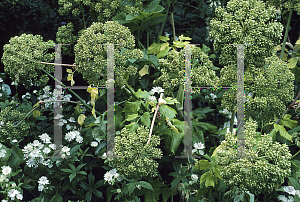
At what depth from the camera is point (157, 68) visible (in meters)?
1.65

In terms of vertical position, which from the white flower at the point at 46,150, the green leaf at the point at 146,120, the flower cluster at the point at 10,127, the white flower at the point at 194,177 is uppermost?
the green leaf at the point at 146,120

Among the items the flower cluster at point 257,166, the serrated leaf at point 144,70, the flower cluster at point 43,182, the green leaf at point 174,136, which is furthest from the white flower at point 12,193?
the flower cluster at point 257,166

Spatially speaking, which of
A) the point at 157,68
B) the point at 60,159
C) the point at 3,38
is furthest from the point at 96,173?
the point at 3,38

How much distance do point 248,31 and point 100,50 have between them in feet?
2.02

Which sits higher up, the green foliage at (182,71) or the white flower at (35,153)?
the green foliage at (182,71)

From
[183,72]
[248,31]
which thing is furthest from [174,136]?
[248,31]

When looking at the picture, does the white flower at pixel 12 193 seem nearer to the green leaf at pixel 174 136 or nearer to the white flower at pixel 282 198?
the green leaf at pixel 174 136

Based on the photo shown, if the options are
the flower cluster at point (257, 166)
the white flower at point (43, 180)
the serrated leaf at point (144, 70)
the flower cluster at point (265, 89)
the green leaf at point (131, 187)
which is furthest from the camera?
the serrated leaf at point (144, 70)

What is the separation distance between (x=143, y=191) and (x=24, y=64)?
883mm

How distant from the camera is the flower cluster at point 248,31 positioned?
1.08 meters

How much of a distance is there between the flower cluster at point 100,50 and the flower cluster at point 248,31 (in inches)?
15.5

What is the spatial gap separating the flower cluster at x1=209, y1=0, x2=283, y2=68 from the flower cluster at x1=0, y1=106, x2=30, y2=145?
113 cm

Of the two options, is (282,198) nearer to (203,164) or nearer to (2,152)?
(203,164)

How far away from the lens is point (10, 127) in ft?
4.79
